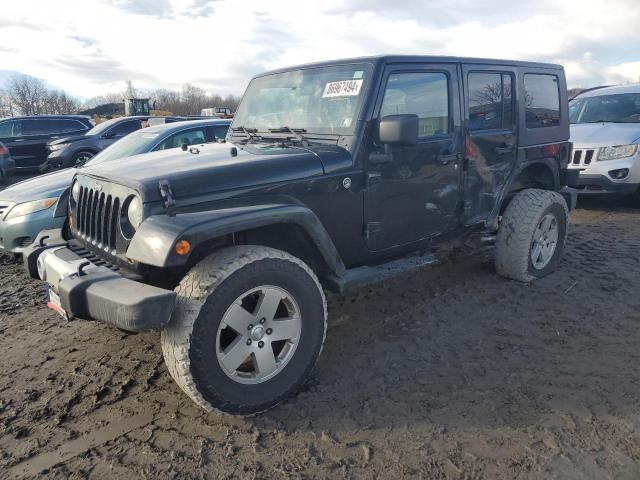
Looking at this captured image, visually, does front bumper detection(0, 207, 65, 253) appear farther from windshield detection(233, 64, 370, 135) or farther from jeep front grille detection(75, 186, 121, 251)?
windshield detection(233, 64, 370, 135)

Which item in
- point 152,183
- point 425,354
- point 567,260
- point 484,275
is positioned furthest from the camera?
point 567,260

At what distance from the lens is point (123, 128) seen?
1089cm

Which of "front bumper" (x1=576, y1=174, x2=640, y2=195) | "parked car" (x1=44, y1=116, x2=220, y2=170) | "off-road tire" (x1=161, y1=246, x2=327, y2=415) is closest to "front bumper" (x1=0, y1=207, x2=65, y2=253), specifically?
"off-road tire" (x1=161, y1=246, x2=327, y2=415)

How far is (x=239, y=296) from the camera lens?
2.57 m

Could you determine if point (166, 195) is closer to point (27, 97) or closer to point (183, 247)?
point (183, 247)

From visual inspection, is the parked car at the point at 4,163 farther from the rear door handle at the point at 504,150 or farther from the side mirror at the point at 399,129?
the rear door handle at the point at 504,150

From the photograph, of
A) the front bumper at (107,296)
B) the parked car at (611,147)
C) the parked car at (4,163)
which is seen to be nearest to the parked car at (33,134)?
the parked car at (4,163)

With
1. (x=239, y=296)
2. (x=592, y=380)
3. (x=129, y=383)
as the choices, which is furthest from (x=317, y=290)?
(x=592, y=380)

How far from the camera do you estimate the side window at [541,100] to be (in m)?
4.58

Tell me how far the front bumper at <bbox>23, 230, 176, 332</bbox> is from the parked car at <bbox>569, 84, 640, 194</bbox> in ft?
23.3

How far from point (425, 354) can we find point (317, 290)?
3.35ft

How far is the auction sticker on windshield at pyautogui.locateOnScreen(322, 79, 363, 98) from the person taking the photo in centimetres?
336

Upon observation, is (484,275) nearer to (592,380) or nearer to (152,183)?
(592,380)

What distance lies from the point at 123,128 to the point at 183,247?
31.6ft
